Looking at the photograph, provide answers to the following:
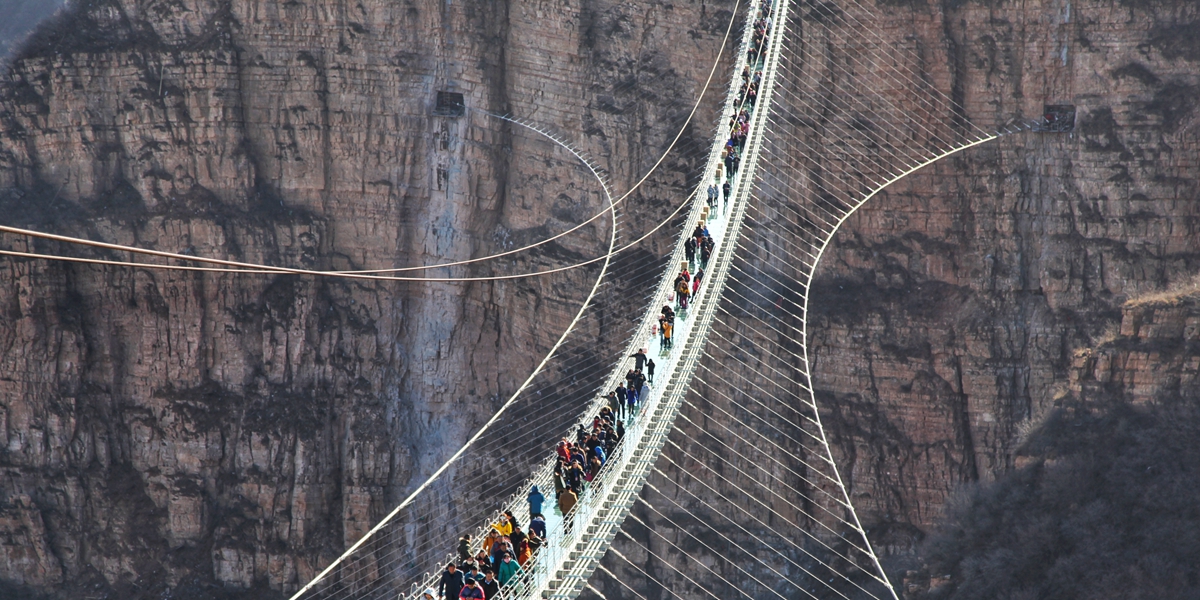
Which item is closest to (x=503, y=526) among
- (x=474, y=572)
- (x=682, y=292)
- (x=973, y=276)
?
(x=474, y=572)

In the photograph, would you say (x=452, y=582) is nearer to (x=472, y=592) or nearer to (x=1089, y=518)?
(x=472, y=592)

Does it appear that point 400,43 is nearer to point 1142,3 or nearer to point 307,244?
point 307,244

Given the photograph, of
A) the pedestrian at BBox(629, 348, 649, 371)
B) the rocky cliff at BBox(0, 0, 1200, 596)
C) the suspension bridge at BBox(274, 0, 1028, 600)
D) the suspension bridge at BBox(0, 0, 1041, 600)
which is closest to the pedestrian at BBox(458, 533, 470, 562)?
the pedestrian at BBox(629, 348, 649, 371)

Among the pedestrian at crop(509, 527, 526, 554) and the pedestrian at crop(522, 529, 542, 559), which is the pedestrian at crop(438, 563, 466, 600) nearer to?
the pedestrian at crop(509, 527, 526, 554)

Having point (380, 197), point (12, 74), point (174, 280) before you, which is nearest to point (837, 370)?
point (380, 197)

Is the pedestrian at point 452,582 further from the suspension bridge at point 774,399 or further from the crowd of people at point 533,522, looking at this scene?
the suspension bridge at point 774,399

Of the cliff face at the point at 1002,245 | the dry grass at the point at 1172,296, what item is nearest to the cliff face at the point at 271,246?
the cliff face at the point at 1002,245
